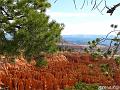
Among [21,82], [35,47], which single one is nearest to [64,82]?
[21,82]

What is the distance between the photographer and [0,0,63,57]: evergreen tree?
18.8 metres

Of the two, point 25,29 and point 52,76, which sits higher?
point 25,29

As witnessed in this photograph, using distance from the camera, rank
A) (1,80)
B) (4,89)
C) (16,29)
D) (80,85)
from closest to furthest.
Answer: (16,29) → (4,89) → (1,80) → (80,85)

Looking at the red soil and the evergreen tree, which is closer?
the evergreen tree

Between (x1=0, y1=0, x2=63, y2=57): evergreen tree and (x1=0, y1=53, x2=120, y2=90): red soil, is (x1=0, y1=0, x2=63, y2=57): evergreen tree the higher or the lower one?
the higher one

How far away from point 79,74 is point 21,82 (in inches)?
471

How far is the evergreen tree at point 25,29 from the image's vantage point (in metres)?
18.8

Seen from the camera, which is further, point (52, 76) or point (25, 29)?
point (52, 76)

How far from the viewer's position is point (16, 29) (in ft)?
63.5

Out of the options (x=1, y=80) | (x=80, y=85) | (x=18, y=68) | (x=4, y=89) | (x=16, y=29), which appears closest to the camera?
(x=16, y=29)

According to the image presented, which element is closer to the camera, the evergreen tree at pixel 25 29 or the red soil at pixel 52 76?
the evergreen tree at pixel 25 29

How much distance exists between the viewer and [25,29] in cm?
1900

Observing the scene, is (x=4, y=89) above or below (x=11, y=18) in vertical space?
below

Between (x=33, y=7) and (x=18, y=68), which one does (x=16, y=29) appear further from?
(x=18, y=68)
